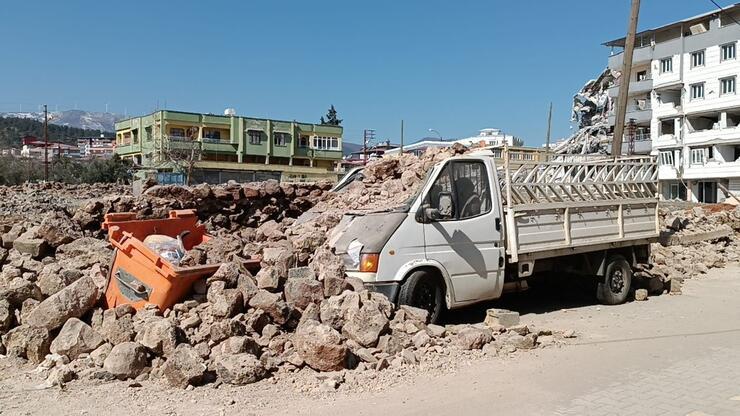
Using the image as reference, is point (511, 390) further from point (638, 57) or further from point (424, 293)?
point (638, 57)

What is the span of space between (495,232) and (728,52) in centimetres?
5021

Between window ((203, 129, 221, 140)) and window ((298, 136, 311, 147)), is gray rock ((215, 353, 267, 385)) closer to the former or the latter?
window ((203, 129, 221, 140))

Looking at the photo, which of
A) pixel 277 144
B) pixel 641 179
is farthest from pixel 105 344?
pixel 277 144

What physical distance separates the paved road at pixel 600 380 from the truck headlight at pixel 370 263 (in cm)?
157

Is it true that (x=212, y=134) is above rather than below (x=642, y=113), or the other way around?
below

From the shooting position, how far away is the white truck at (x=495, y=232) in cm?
723

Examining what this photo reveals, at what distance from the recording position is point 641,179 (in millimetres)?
10391

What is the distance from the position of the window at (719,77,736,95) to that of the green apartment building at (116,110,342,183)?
113ft

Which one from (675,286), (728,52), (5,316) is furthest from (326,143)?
(5,316)

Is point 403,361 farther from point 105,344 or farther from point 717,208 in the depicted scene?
point 717,208

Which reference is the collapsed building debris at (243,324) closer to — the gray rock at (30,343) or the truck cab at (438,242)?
the gray rock at (30,343)

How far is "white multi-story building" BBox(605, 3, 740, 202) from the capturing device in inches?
1902

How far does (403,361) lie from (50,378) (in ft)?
10.4

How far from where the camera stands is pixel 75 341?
19.8ft
